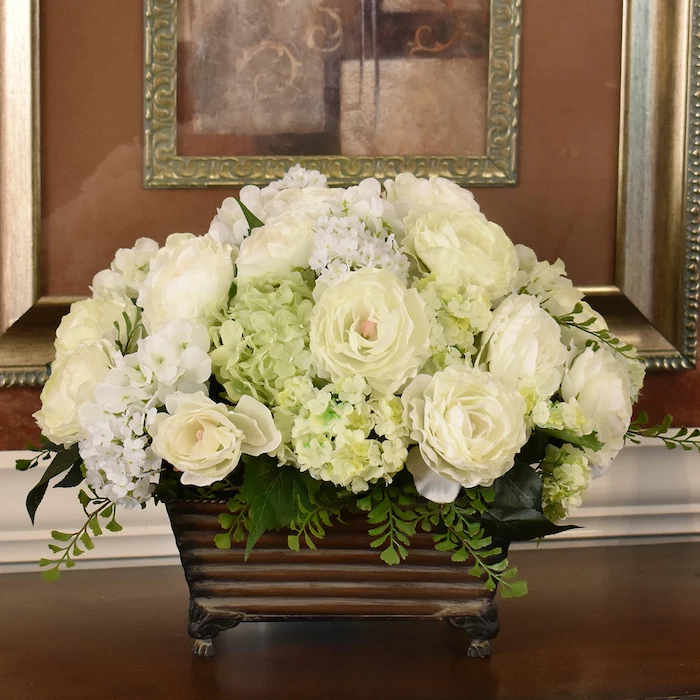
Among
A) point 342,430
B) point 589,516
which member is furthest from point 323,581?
point 589,516

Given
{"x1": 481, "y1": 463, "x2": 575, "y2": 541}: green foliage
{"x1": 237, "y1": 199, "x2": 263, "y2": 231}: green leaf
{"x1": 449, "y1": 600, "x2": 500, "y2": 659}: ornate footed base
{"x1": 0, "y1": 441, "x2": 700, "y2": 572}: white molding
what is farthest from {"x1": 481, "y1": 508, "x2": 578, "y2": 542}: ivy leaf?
{"x1": 0, "y1": 441, "x2": 700, "y2": 572}: white molding

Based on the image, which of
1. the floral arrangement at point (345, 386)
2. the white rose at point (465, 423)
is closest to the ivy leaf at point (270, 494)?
the floral arrangement at point (345, 386)

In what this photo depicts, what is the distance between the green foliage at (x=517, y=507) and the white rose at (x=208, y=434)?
201 mm

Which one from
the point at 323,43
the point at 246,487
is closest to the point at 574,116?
the point at 323,43

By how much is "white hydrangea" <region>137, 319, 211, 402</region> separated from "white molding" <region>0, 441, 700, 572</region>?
1.56ft

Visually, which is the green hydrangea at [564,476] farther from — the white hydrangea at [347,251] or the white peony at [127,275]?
the white peony at [127,275]

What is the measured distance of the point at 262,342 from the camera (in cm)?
62

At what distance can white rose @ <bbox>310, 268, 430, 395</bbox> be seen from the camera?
581 mm

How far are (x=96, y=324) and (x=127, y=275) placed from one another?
0.25 ft

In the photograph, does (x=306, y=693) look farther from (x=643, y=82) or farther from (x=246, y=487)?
(x=643, y=82)

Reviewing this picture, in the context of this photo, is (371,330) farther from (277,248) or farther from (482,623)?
(482,623)

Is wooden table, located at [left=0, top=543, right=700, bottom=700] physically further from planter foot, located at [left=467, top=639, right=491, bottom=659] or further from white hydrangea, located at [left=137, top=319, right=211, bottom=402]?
white hydrangea, located at [left=137, top=319, right=211, bottom=402]

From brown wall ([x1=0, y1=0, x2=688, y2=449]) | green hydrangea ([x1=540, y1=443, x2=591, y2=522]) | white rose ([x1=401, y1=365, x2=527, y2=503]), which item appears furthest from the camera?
brown wall ([x1=0, y1=0, x2=688, y2=449])

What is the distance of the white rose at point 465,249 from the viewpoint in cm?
65
